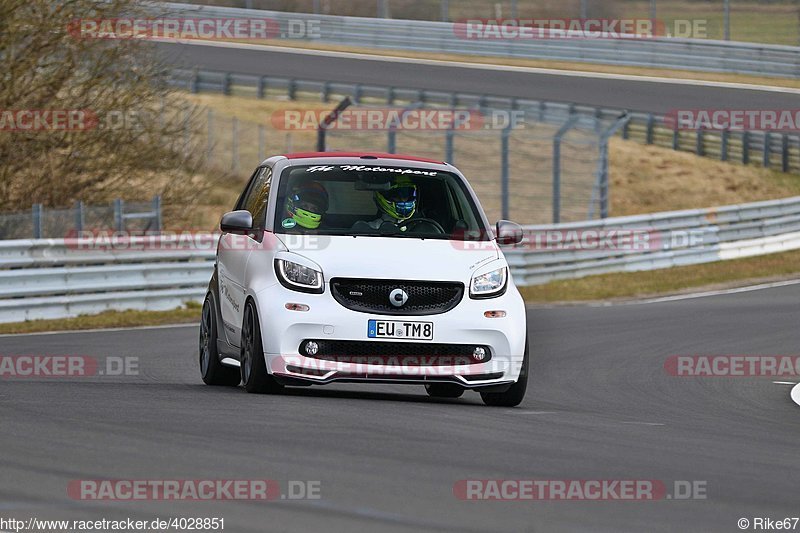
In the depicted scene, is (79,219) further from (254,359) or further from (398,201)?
(254,359)

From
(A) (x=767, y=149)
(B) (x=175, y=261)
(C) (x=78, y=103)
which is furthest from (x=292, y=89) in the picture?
(B) (x=175, y=261)

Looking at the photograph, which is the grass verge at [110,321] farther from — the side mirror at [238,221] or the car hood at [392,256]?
the car hood at [392,256]

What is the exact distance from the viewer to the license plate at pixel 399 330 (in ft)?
31.6

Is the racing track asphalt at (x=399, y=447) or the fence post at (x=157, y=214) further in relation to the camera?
the fence post at (x=157, y=214)

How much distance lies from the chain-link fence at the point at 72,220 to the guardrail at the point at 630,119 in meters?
15.9

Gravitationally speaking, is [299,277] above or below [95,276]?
above

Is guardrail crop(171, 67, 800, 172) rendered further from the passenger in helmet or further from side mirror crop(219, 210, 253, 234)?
side mirror crop(219, 210, 253, 234)

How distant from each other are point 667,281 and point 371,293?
54.2 feet

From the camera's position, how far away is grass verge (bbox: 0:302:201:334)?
18.1 metres

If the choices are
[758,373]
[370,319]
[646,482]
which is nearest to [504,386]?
[370,319]

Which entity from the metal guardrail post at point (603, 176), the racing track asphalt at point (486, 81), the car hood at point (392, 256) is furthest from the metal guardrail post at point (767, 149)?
the car hood at point (392, 256)

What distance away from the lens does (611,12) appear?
46.3 metres

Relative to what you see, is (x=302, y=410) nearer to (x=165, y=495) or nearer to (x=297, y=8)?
(x=165, y=495)

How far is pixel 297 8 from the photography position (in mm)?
52438
